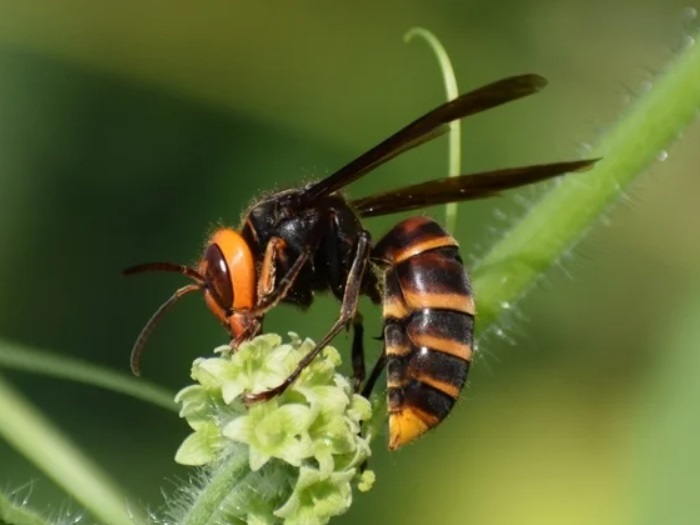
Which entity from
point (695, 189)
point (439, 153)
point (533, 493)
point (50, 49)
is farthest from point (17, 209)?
point (695, 189)

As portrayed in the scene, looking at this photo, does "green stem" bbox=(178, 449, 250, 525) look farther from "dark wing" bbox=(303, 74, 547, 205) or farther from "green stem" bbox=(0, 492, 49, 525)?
"dark wing" bbox=(303, 74, 547, 205)

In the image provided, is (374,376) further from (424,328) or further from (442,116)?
(442,116)

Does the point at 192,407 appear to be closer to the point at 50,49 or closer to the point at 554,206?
the point at 554,206

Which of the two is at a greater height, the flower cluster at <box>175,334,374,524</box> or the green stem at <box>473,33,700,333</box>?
the green stem at <box>473,33,700,333</box>

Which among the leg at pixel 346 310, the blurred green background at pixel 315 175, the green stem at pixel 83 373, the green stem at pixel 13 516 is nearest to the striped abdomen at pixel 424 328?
the leg at pixel 346 310

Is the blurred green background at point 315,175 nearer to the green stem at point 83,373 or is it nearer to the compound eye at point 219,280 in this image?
the green stem at point 83,373

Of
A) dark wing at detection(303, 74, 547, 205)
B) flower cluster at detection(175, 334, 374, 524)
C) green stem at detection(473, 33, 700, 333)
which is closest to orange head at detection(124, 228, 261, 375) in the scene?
flower cluster at detection(175, 334, 374, 524)
